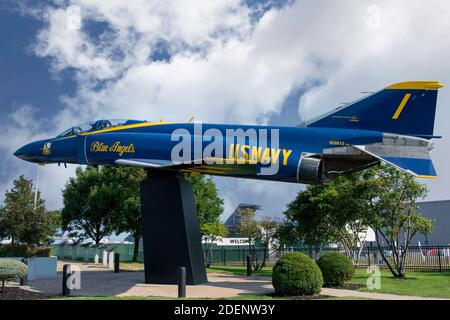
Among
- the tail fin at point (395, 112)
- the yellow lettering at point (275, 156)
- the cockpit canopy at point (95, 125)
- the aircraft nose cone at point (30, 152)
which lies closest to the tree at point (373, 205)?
the tail fin at point (395, 112)

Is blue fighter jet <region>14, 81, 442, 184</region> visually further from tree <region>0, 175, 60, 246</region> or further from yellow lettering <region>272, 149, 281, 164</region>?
tree <region>0, 175, 60, 246</region>

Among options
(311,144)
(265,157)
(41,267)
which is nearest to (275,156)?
(265,157)

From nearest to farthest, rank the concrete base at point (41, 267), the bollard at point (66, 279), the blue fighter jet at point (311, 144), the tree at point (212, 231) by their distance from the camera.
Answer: the bollard at point (66, 279) → the blue fighter jet at point (311, 144) → the concrete base at point (41, 267) → the tree at point (212, 231)

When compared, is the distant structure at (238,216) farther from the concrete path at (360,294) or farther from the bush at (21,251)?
the concrete path at (360,294)

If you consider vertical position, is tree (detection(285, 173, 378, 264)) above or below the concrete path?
above

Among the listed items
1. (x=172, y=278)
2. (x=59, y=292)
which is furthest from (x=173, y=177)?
(x=59, y=292)

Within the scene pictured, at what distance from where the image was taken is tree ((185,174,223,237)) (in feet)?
151

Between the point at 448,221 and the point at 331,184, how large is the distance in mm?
53143

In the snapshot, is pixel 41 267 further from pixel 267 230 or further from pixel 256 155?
pixel 267 230

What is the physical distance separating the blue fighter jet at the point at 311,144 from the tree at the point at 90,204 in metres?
27.7

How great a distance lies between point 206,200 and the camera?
47.2 metres

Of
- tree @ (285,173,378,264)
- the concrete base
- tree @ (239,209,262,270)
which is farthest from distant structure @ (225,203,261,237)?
the concrete base

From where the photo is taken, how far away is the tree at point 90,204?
45031mm

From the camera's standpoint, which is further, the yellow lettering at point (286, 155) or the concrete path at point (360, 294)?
the yellow lettering at point (286, 155)
